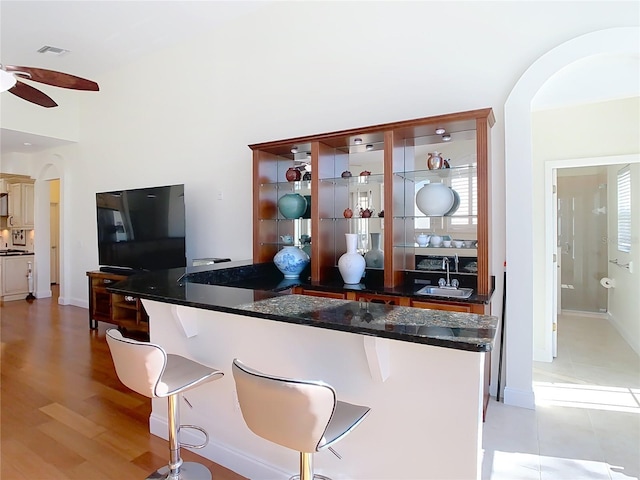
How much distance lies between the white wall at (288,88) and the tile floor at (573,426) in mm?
355

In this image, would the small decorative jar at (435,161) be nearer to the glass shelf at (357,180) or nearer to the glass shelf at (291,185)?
the glass shelf at (357,180)

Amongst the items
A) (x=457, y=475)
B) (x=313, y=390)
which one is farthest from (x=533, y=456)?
(x=313, y=390)

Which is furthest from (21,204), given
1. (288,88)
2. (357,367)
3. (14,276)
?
(357,367)

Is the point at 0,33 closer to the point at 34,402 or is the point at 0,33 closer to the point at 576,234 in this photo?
the point at 34,402

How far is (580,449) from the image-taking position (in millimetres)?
2303

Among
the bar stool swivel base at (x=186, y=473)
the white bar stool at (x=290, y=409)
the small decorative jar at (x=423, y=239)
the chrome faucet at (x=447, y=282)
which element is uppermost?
the small decorative jar at (x=423, y=239)

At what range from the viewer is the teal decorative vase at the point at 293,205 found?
374 centimetres

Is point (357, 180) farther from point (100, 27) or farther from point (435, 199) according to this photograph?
point (100, 27)

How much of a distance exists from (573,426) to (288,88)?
12.7ft

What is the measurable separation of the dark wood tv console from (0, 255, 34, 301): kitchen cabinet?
3137 millimetres

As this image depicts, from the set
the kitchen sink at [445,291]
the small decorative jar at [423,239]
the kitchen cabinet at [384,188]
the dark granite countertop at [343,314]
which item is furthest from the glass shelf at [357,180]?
the dark granite countertop at [343,314]

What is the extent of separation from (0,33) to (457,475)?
6.33 m

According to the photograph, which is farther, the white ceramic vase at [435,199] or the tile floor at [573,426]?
the white ceramic vase at [435,199]

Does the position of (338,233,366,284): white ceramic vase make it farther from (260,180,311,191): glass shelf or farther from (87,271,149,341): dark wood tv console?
(87,271,149,341): dark wood tv console
